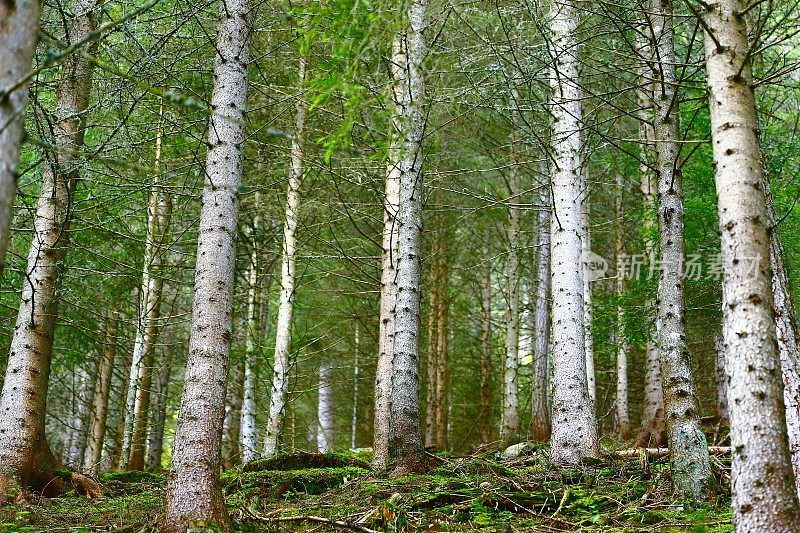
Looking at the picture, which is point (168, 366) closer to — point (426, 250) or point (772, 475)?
point (426, 250)

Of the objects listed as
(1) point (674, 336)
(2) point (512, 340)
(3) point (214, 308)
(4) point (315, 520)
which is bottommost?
(4) point (315, 520)

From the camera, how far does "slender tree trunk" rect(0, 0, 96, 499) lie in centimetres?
695

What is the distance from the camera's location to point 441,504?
5.68m

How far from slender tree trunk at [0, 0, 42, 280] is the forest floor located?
307cm

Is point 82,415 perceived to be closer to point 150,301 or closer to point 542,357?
point 150,301

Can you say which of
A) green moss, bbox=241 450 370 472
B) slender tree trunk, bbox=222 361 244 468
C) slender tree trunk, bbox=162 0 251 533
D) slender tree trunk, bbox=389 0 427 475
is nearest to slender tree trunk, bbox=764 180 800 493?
slender tree trunk, bbox=389 0 427 475

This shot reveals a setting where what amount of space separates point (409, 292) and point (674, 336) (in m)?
3.21

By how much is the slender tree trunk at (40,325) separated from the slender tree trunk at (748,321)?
18.4 ft

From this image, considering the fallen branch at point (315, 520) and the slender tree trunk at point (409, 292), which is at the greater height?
the slender tree trunk at point (409, 292)

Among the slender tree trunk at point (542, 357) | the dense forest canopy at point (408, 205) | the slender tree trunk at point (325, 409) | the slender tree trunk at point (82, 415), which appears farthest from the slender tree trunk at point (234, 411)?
the slender tree trunk at point (542, 357)

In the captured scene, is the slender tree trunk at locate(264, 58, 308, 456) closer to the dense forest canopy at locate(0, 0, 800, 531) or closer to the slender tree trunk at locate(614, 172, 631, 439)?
the dense forest canopy at locate(0, 0, 800, 531)

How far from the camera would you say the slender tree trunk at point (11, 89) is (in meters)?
2.62

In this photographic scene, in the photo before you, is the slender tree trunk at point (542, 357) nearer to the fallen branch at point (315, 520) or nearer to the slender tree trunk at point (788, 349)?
the slender tree trunk at point (788, 349)

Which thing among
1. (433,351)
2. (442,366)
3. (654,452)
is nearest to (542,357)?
(442,366)
